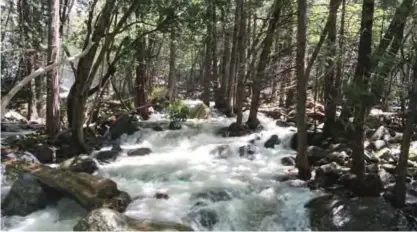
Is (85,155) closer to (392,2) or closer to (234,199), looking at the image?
(234,199)

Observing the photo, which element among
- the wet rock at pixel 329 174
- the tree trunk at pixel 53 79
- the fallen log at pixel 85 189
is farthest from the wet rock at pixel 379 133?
the tree trunk at pixel 53 79

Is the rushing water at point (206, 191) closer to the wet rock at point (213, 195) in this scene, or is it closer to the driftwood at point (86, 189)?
the wet rock at point (213, 195)

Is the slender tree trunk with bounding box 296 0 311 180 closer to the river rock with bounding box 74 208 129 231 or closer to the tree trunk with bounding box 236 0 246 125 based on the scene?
the river rock with bounding box 74 208 129 231

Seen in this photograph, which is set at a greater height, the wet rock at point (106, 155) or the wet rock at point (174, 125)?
the wet rock at point (174, 125)

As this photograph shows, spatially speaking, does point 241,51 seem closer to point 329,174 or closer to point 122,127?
point 122,127

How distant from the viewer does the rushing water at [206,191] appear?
7.14 metres

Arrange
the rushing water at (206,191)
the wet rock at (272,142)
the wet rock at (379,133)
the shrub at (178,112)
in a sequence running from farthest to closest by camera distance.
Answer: the shrub at (178,112)
the wet rock at (272,142)
the wet rock at (379,133)
the rushing water at (206,191)

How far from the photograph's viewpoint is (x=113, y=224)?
5.90 meters

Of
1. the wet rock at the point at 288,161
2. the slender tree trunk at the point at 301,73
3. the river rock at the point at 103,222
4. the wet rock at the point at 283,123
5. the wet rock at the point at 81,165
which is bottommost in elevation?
the river rock at the point at 103,222

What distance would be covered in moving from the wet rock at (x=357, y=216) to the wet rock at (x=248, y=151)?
13.2 feet

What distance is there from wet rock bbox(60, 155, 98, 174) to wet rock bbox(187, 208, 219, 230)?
3.32 meters

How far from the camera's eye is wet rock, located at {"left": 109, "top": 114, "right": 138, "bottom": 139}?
1375 centimetres

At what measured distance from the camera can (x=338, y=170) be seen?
8.75m

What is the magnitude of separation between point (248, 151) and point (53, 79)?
526 cm
